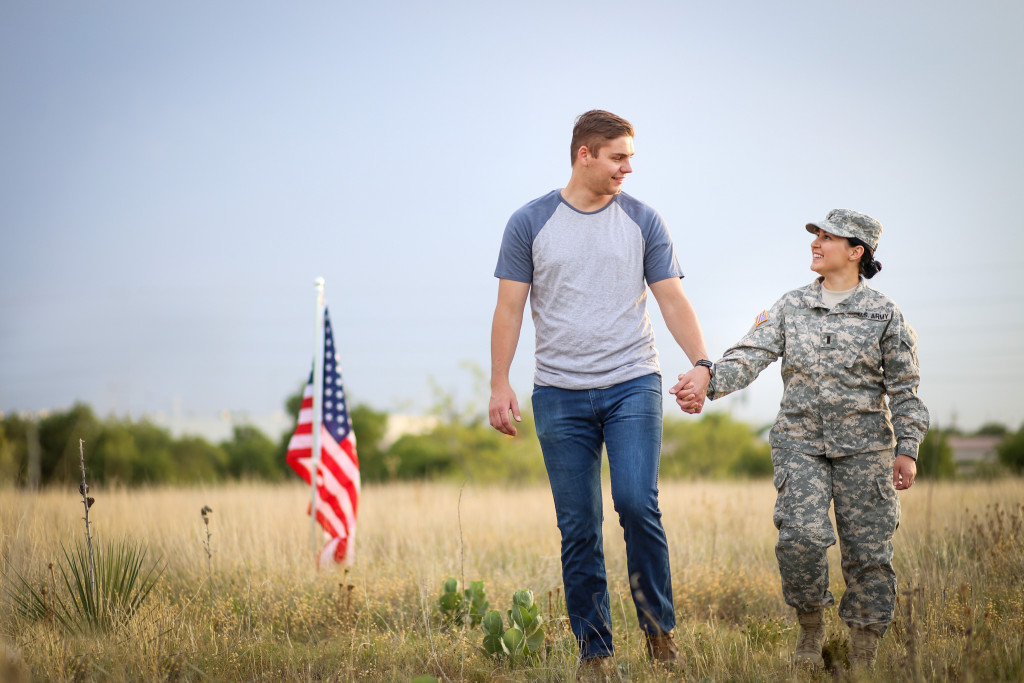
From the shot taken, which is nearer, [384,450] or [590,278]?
[590,278]

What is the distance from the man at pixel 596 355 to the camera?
3943mm

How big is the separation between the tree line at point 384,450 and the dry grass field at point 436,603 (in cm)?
1796

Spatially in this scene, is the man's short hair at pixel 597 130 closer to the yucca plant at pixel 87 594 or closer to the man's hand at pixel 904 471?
the man's hand at pixel 904 471

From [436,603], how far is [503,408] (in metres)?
2.17

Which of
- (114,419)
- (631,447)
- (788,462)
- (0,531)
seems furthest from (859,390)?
(114,419)

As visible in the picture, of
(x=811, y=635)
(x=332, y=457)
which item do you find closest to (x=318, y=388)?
(x=332, y=457)

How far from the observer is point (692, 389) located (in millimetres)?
4047

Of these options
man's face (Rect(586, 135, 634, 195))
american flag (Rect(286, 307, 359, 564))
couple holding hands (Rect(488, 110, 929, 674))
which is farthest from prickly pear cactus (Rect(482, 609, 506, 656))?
american flag (Rect(286, 307, 359, 564))

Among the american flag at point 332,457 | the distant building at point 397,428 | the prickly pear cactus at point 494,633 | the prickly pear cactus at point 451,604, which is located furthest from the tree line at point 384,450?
the prickly pear cactus at point 494,633

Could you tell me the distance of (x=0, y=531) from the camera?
5676mm

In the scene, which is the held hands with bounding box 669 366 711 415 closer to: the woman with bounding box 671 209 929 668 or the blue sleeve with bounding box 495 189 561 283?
the woman with bounding box 671 209 929 668

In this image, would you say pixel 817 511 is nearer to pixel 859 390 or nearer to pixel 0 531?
pixel 859 390

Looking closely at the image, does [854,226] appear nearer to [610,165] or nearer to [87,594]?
[610,165]

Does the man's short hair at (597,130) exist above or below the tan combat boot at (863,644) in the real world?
above
